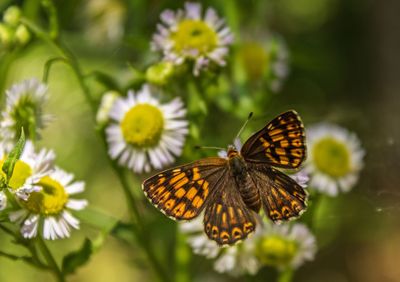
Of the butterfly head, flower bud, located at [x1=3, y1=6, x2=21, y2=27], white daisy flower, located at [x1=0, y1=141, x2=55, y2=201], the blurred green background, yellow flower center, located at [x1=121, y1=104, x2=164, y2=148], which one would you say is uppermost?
flower bud, located at [x1=3, y1=6, x2=21, y2=27]

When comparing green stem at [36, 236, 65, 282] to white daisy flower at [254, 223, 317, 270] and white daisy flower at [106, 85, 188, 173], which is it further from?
white daisy flower at [254, 223, 317, 270]

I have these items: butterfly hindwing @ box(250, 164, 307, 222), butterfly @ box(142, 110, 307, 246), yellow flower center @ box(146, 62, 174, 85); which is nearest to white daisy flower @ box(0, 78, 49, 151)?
yellow flower center @ box(146, 62, 174, 85)

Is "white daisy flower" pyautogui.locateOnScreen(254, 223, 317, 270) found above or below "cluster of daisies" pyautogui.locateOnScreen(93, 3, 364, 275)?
below

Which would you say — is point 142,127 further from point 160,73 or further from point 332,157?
point 332,157

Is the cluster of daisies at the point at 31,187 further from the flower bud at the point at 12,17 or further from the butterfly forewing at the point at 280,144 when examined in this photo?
the butterfly forewing at the point at 280,144

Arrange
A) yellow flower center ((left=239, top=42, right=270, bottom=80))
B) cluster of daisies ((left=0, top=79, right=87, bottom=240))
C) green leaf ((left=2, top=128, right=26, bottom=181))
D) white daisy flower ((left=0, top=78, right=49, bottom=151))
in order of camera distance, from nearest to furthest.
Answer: green leaf ((left=2, top=128, right=26, bottom=181)) → cluster of daisies ((left=0, top=79, right=87, bottom=240)) → white daisy flower ((left=0, top=78, right=49, bottom=151)) → yellow flower center ((left=239, top=42, right=270, bottom=80))

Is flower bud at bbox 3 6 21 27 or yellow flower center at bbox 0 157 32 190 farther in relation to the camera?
flower bud at bbox 3 6 21 27

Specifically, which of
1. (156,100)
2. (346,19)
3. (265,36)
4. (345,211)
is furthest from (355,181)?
(346,19)
